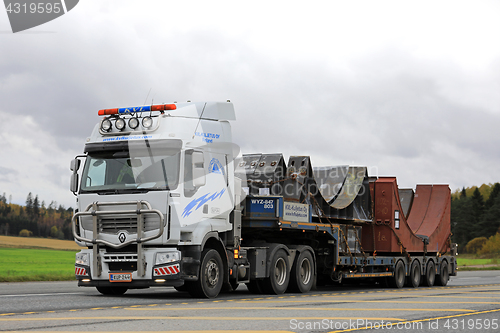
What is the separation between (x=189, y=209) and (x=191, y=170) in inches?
31.0

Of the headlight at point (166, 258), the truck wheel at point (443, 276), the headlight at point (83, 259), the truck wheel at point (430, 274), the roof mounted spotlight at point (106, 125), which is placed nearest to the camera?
the headlight at point (166, 258)

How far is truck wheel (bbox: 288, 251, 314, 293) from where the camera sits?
52.4 ft

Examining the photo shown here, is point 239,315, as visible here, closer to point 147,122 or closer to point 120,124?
point 147,122

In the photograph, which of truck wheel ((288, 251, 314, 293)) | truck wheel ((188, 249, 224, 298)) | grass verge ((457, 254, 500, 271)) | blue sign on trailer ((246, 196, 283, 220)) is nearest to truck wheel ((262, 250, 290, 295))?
truck wheel ((288, 251, 314, 293))

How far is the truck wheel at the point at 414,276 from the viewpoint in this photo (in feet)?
71.4

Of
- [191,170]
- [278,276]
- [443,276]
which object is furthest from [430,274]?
[191,170]

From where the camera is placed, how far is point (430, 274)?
23.0 meters

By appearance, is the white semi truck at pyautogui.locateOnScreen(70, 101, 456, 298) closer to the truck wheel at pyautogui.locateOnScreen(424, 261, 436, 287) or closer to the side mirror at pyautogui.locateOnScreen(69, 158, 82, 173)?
the side mirror at pyautogui.locateOnScreen(69, 158, 82, 173)

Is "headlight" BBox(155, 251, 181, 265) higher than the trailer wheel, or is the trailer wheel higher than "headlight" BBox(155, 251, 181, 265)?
"headlight" BBox(155, 251, 181, 265)

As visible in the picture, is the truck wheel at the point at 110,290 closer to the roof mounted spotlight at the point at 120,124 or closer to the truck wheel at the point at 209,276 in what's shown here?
the truck wheel at the point at 209,276

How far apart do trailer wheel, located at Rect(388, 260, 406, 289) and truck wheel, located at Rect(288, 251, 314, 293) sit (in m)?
5.21

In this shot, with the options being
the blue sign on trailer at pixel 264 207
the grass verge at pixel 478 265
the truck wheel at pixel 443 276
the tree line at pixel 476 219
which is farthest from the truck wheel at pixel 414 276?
the tree line at pixel 476 219

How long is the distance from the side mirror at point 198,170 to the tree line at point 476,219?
123 metres

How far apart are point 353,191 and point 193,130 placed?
7658 millimetres
